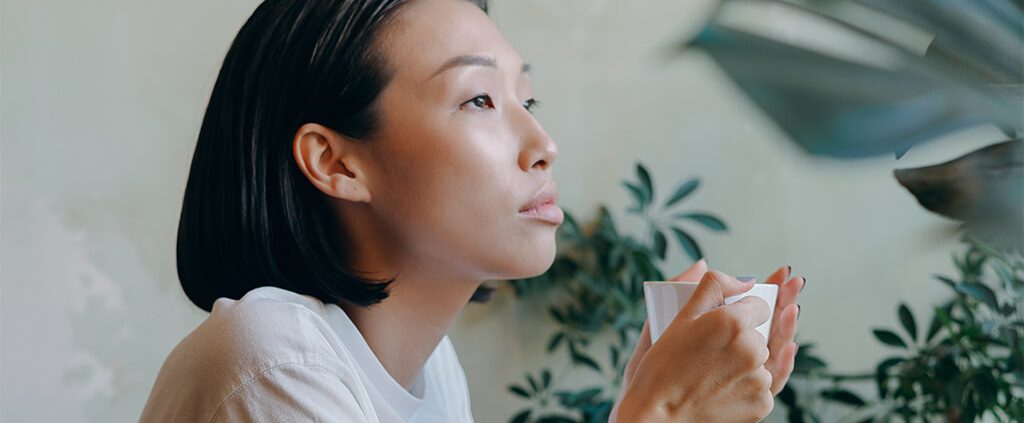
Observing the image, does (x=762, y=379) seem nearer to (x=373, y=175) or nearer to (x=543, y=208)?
(x=543, y=208)

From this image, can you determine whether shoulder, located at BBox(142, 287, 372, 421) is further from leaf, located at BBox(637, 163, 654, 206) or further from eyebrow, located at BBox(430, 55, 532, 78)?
leaf, located at BBox(637, 163, 654, 206)

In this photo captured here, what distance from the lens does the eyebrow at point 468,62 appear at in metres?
0.84

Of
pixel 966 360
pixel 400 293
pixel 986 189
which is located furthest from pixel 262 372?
pixel 966 360

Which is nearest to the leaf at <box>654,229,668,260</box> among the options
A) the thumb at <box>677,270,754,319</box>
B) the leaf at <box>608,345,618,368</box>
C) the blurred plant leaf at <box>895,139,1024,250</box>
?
the leaf at <box>608,345,618,368</box>

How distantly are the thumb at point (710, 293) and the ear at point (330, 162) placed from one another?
0.98 feet

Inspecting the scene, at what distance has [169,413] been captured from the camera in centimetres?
71

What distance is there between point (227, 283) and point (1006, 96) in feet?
2.81

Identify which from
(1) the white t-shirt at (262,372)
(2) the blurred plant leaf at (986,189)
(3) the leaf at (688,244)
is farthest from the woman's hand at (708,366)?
(3) the leaf at (688,244)

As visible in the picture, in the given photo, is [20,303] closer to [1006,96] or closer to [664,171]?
[664,171]

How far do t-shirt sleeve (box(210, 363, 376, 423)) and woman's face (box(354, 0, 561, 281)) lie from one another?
18cm

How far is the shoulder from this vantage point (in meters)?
0.68

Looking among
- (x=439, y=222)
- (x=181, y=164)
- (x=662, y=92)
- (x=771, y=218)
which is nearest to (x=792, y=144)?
(x=771, y=218)

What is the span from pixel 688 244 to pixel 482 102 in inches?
38.4

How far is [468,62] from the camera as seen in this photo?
2.77 ft
